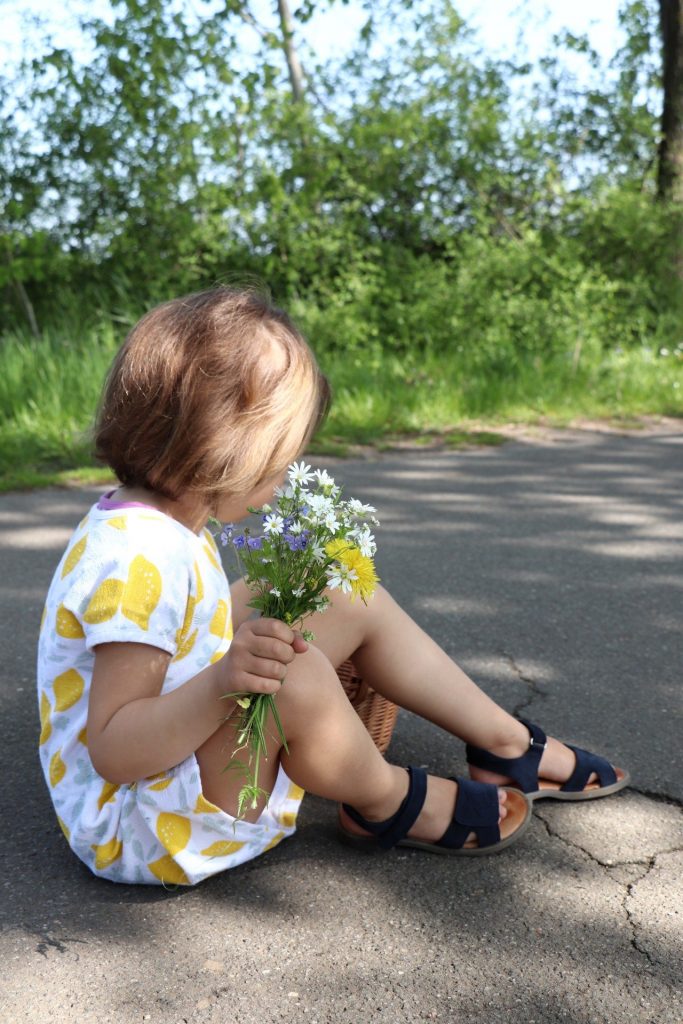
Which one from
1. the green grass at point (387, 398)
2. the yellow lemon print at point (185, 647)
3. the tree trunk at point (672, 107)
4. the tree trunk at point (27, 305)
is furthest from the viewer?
the tree trunk at point (672, 107)

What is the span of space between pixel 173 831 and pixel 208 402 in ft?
2.41

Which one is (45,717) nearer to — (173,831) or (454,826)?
(173,831)

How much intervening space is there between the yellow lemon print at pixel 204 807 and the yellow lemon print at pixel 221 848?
0.11 meters

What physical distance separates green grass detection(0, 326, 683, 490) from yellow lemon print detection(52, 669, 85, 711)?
3.43 metres

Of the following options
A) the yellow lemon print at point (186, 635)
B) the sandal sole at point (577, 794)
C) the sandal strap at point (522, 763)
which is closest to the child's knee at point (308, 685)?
the yellow lemon print at point (186, 635)

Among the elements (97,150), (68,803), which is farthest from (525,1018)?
(97,150)

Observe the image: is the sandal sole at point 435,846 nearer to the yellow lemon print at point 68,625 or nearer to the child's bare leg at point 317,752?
the child's bare leg at point 317,752

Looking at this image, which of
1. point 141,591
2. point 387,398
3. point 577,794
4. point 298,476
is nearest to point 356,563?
point 298,476

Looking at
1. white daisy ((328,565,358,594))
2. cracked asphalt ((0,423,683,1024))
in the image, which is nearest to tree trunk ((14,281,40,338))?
cracked asphalt ((0,423,683,1024))

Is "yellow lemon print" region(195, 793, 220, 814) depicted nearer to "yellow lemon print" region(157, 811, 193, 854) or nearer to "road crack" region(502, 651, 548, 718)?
"yellow lemon print" region(157, 811, 193, 854)

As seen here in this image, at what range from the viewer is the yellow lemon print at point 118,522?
5.90ft

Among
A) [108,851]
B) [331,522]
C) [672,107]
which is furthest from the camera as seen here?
[672,107]

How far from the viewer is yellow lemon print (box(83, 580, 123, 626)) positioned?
5.61 feet

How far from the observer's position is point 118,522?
1.80 m
